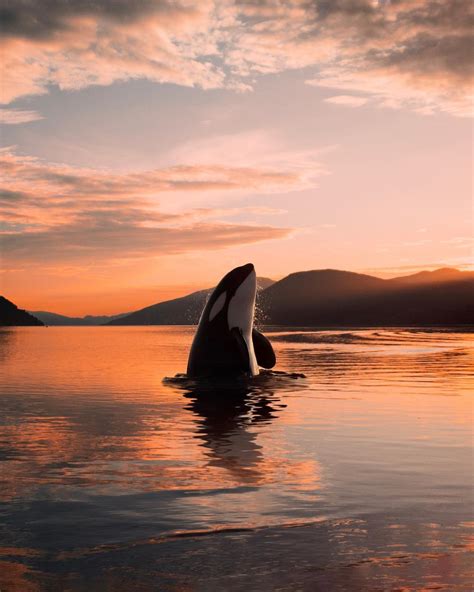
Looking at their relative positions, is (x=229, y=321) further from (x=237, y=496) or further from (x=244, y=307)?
(x=237, y=496)

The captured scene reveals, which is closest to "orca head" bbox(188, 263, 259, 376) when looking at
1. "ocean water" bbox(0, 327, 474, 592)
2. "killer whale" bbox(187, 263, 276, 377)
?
"killer whale" bbox(187, 263, 276, 377)

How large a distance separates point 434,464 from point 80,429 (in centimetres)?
821

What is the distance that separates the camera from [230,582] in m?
6.62

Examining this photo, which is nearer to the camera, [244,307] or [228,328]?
[228,328]

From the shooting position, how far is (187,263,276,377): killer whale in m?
25.9

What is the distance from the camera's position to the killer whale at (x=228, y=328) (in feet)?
85.0

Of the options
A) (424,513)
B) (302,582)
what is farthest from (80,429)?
(302,582)

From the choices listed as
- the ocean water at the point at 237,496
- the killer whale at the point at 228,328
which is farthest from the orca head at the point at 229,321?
the ocean water at the point at 237,496

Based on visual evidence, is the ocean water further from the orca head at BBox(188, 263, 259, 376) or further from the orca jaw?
the orca jaw

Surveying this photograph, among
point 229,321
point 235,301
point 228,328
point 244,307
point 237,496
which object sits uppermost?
point 235,301

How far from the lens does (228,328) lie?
1016 inches

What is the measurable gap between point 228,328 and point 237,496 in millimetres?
16138

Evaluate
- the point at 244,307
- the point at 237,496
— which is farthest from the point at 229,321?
the point at 237,496

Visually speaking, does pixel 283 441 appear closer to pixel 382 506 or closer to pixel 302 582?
pixel 382 506
